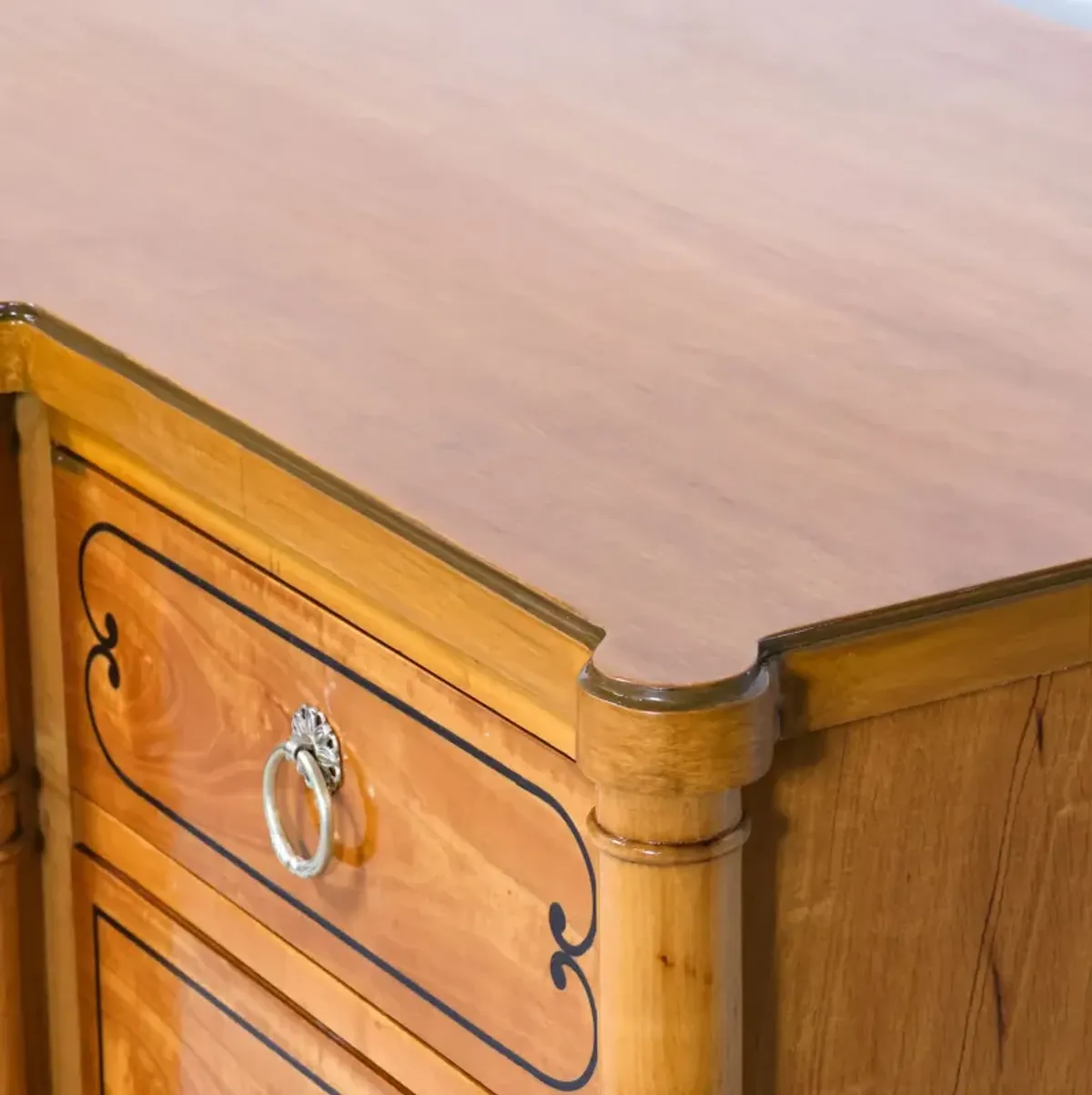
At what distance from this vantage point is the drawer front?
25.3 inches

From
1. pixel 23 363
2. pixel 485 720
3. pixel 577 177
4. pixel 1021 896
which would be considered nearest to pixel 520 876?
pixel 485 720

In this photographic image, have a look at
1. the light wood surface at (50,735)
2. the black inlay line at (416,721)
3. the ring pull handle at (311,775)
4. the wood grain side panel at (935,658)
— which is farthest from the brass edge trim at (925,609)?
the light wood surface at (50,735)

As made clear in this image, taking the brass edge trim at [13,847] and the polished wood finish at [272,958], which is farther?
the brass edge trim at [13,847]

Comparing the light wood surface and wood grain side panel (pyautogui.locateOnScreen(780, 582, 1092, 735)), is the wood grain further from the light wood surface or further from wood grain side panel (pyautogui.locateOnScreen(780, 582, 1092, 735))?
wood grain side panel (pyautogui.locateOnScreen(780, 582, 1092, 735))

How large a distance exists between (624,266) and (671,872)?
34cm

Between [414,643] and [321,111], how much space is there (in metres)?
0.45

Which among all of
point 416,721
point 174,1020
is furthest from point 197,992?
point 416,721

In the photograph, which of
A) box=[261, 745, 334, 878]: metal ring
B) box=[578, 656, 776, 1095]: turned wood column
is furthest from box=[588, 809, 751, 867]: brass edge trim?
box=[261, 745, 334, 878]: metal ring

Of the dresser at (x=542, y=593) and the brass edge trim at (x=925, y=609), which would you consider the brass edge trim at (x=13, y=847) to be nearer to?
the dresser at (x=542, y=593)

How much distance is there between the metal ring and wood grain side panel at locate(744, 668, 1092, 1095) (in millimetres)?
178

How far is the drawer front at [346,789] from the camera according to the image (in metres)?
0.64

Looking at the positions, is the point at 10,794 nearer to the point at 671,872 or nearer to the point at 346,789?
the point at 346,789

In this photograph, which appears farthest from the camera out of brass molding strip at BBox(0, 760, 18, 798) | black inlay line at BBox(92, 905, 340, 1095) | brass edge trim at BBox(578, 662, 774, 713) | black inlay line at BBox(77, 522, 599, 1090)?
brass molding strip at BBox(0, 760, 18, 798)

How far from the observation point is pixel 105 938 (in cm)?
90
